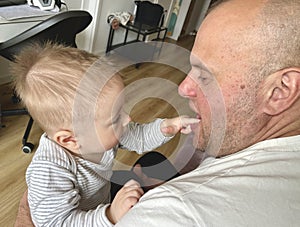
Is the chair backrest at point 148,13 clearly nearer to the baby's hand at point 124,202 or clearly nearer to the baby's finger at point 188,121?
the baby's finger at point 188,121

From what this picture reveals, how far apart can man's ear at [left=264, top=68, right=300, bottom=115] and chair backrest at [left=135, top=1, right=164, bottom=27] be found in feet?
10.2

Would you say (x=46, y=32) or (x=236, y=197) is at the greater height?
(x=236, y=197)

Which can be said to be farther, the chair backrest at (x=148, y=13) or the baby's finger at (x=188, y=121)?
the chair backrest at (x=148, y=13)

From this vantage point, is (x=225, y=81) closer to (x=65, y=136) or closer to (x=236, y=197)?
(x=236, y=197)

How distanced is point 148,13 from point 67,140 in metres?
3.07

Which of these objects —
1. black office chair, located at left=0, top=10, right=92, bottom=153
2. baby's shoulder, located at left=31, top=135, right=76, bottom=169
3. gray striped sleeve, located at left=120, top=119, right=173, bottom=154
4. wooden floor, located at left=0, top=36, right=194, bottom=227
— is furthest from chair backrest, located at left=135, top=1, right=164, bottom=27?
baby's shoulder, located at left=31, top=135, right=76, bottom=169

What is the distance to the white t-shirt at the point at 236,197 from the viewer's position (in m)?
0.40

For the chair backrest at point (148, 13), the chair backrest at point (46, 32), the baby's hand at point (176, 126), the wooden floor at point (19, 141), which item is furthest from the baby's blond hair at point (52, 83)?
the chair backrest at point (148, 13)

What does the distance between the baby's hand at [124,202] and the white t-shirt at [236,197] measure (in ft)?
0.59

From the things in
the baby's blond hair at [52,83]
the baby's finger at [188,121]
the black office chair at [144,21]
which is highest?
the baby's blond hair at [52,83]

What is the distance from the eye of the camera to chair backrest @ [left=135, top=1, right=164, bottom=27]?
11.2ft

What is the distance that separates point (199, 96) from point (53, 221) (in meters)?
0.50

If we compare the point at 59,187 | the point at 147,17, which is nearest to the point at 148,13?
the point at 147,17

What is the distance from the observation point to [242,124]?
639mm
